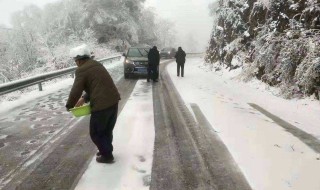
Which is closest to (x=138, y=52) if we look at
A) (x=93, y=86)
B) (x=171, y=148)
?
(x=171, y=148)

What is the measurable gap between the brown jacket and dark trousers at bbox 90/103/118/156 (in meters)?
0.11

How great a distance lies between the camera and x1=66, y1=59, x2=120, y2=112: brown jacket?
5.32 meters

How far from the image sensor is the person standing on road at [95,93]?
533cm

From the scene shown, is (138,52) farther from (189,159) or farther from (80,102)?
(80,102)

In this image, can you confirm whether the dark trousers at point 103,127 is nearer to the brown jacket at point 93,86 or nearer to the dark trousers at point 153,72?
the brown jacket at point 93,86

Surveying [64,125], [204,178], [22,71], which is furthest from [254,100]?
[22,71]

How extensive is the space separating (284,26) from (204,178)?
11.7m

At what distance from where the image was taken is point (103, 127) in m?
5.57

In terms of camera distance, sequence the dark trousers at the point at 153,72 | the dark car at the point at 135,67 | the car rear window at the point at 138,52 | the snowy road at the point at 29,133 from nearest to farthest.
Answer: the snowy road at the point at 29,133
the dark trousers at the point at 153,72
the dark car at the point at 135,67
the car rear window at the point at 138,52

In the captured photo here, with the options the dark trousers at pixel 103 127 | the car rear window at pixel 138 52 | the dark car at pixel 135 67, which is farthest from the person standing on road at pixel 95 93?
the car rear window at pixel 138 52

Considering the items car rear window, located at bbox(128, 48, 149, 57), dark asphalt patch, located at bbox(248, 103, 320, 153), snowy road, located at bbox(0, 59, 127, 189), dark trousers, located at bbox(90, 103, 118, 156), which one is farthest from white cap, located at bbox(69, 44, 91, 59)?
car rear window, located at bbox(128, 48, 149, 57)

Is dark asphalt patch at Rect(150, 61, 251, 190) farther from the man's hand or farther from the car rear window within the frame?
the car rear window

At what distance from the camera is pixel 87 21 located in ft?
138

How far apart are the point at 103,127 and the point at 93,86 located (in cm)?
66
